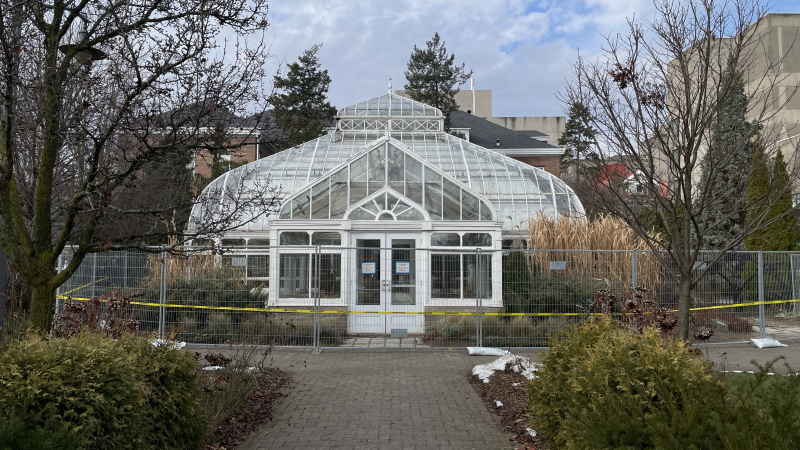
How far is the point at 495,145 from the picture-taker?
33.0m

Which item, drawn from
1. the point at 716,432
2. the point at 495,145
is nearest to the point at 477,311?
the point at 716,432

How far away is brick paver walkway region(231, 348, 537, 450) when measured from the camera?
5672mm

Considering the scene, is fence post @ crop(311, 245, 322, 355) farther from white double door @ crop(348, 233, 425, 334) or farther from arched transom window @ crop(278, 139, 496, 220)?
arched transom window @ crop(278, 139, 496, 220)

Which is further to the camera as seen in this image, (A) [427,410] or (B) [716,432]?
(A) [427,410]

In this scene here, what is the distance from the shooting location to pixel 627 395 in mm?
3932

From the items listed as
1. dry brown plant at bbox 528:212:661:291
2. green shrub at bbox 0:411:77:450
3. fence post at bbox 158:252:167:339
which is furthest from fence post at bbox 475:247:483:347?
green shrub at bbox 0:411:77:450

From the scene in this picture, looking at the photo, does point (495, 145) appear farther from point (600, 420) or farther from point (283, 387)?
point (600, 420)

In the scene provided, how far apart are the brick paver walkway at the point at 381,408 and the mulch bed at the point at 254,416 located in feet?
0.44

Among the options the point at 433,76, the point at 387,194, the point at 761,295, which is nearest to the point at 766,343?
the point at 761,295

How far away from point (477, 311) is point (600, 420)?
25.8 feet

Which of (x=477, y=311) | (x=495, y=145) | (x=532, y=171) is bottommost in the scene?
(x=477, y=311)

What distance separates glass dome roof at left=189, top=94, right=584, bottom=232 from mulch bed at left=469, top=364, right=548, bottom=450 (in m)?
9.13

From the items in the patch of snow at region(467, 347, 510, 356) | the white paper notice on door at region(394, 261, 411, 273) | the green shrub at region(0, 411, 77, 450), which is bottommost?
the patch of snow at region(467, 347, 510, 356)

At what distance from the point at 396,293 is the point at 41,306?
8007 mm
